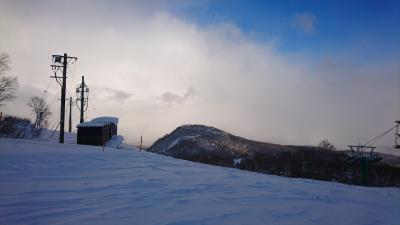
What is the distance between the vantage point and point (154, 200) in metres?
11.7

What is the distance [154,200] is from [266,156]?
64787mm

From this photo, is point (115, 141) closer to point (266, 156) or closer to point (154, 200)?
point (154, 200)

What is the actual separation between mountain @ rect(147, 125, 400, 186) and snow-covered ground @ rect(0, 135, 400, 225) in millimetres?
46132

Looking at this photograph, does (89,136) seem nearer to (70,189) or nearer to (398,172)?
(70,189)

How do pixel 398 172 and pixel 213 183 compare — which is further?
pixel 398 172

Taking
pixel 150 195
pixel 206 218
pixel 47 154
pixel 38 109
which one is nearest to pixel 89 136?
pixel 47 154

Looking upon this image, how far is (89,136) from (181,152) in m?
35.1

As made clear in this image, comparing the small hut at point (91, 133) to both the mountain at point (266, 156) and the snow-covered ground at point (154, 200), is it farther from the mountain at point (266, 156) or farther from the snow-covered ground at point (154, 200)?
the mountain at point (266, 156)

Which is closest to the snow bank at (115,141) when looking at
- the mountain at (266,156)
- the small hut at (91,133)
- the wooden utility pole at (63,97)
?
the small hut at (91,133)

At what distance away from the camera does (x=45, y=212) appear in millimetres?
9547

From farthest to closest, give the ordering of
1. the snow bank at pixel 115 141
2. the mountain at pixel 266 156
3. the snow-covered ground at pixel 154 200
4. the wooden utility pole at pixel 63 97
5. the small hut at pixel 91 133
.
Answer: the mountain at pixel 266 156 < the snow bank at pixel 115 141 < the small hut at pixel 91 133 < the wooden utility pole at pixel 63 97 < the snow-covered ground at pixel 154 200

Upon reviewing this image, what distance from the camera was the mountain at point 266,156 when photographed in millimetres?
64625

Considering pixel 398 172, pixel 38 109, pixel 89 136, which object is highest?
pixel 38 109

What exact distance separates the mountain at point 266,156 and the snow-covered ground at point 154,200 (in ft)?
151
